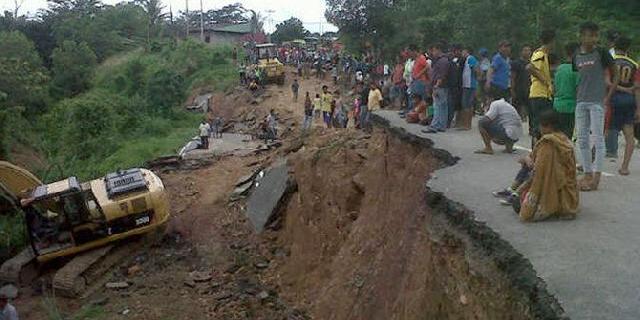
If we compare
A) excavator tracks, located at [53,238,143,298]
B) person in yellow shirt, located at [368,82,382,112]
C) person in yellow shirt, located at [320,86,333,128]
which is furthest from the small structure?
→ excavator tracks, located at [53,238,143,298]

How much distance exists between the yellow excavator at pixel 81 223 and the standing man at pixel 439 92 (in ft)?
22.1

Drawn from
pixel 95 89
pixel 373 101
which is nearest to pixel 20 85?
pixel 95 89

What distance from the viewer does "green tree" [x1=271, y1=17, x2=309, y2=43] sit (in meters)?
74.6

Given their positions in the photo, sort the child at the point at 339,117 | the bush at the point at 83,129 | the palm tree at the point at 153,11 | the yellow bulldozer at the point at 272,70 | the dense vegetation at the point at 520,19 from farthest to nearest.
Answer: the palm tree at the point at 153,11, the yellow bulldozer at the point at 272,70, the bush at the point at 83,129, the child at the point at 339,117, the dense vegetation at the point at 520,19

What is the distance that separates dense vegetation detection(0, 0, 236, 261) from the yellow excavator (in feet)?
7.21

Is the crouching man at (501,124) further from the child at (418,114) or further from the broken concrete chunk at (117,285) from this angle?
the broken concrete chunk at (117,285)

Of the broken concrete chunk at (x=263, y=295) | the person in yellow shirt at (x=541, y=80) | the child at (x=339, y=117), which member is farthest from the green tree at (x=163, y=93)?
the person in yellow shirt at (x=541, y=80)

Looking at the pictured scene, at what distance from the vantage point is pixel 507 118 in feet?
31.5

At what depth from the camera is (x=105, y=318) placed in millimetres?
12422

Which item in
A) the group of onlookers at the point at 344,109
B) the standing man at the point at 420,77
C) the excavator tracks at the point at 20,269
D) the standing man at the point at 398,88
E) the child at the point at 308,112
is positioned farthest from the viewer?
the child at the point at 308,112

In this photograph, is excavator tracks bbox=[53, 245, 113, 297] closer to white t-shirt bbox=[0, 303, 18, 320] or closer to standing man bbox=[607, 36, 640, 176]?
white t-shirt bbox=[0, 303, 18, 320]

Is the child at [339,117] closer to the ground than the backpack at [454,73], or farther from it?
closer to the ground

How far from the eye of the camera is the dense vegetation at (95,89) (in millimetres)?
27938

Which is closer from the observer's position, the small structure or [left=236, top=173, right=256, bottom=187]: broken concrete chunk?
[left=236, top=173, right=256, bottom=187]: broken concrete chunk
